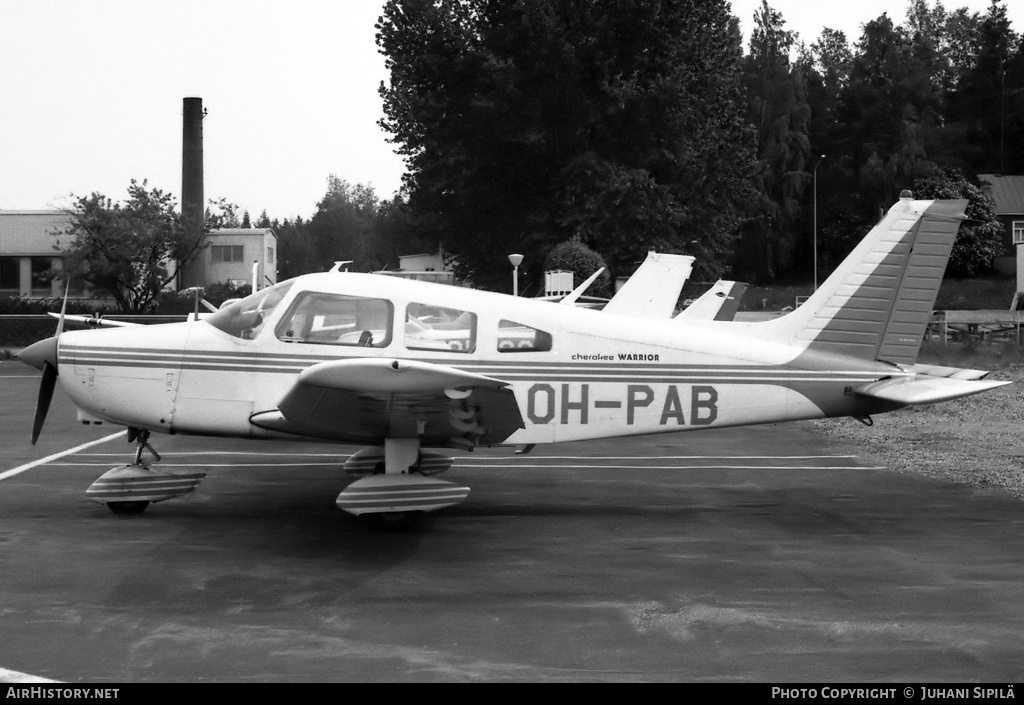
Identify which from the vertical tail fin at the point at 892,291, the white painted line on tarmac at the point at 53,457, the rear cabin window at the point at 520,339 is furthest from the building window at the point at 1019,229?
the rear cabin window at the point at 520,339

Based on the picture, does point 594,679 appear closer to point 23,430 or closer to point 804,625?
point 804,625

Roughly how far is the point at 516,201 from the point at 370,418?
38333 mm

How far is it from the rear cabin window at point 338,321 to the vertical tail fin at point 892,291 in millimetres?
3742

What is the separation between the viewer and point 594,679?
210 inches

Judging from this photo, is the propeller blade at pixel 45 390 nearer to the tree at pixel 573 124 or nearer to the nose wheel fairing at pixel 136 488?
the nose wheel fairing at pixel 136 488

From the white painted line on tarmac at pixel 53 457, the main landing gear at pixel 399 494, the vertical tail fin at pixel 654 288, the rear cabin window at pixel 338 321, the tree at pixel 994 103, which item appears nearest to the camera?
the main landing gear at pixel 399 494

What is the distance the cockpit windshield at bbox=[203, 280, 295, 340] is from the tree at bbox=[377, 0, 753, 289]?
109 ft

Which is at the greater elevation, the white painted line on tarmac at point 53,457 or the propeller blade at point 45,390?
the propeller blade at point 45,390

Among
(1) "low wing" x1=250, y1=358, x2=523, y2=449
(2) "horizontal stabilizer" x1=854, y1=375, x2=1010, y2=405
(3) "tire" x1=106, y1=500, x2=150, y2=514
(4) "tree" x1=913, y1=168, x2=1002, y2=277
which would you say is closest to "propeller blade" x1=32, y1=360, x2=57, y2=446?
(3) "tire" x1=106, y1=500, x2=150, y2=514

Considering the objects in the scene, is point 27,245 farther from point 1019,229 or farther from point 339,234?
point 339,234

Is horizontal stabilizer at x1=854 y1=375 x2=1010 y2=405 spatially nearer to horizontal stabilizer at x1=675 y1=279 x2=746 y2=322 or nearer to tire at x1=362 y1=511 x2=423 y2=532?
tire at x1=362 y1=511 x2=423 y2=532

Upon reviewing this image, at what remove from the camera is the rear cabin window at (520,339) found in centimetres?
939

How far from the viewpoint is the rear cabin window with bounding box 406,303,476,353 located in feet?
30.3
